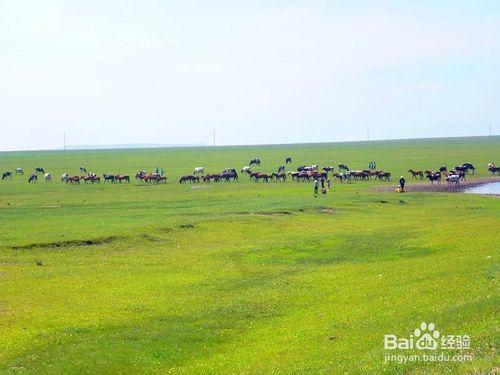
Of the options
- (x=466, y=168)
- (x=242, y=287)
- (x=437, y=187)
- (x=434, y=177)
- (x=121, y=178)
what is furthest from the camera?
(x=466, y=168)

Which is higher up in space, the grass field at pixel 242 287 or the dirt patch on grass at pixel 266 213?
the dirt patch on grass at pixel 266 213

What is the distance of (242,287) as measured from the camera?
2541 centimetres

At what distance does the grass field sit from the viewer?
669 inches

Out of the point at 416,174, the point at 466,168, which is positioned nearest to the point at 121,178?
the point at 416,174

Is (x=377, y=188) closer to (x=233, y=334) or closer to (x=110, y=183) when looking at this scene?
(x=110, y=183)

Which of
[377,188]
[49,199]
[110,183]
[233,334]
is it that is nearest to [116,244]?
[233,334]

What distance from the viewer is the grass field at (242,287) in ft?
55.8

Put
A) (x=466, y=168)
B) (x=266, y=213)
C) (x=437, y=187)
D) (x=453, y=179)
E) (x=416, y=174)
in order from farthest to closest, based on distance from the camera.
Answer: (x=466, y=168)
(x=416, y=174)
(x=453, y=179)
(x=437, y=187)
(x=266, y=213)

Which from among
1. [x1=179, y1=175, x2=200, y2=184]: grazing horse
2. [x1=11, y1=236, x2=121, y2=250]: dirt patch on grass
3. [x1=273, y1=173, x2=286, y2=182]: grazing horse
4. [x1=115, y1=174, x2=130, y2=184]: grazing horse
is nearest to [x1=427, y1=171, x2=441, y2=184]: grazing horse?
[x1=273, y1=173, x2=286, y2=182]: grazing horse

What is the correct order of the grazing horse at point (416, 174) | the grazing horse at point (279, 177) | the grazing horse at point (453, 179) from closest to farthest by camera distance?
the grazing horse at point (453, 179)
the grazing horse at point (416, 174)
the grazing horse at point (279, 177)

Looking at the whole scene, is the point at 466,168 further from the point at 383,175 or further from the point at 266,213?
the point at 266,213

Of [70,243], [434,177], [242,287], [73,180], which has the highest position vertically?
[434,177]

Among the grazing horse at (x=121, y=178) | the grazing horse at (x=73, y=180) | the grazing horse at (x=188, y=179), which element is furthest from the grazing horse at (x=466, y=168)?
the grazing horse at (x=73, y=180)

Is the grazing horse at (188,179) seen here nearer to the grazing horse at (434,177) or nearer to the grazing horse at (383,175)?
the grazing horse at (383,175)
